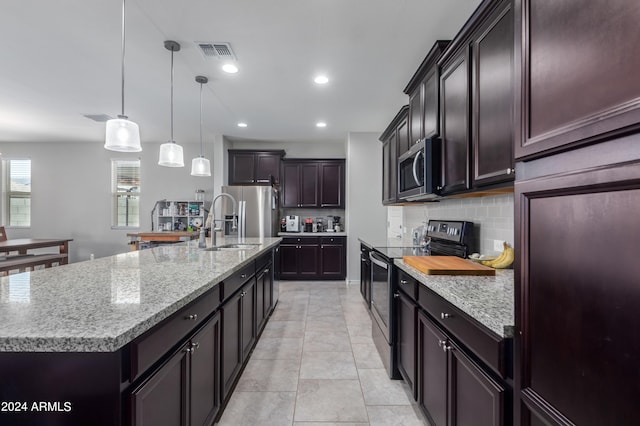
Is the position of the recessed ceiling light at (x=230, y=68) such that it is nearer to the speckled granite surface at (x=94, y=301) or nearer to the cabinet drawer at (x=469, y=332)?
the speckled granite surface at (x=94, y=301)

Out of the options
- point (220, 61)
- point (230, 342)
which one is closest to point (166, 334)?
point (230, 342)

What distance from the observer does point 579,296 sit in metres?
0.62

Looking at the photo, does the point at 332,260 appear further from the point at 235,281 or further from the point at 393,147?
the point at 235,281

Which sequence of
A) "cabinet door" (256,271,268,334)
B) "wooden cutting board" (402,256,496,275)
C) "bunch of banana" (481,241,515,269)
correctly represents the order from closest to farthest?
"wooden cutting board" (402,256,496,275), "bunch of banana" (481,241,515,269), "cabinet door" (256,271,268,334)

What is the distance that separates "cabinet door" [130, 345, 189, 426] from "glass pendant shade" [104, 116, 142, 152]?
153cm

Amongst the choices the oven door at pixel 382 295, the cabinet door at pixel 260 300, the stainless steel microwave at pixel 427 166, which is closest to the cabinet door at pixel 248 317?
the cabinet door at pixel 260 300

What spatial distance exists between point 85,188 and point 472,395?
24.8 ft

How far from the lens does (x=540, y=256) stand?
28.3 inches

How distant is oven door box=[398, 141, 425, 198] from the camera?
2.28 meters

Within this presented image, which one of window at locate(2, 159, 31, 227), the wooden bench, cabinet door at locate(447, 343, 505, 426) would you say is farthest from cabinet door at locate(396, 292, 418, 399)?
window at locate(2, 159, 31, 227)

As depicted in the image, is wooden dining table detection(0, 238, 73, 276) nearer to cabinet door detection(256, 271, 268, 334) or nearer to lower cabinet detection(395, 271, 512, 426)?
cabinet door detection(256, 271, 268, 334)

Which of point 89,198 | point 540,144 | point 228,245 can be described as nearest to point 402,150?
point 228,245

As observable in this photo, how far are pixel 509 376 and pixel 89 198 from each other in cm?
760

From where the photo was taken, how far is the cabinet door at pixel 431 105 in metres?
2.21
